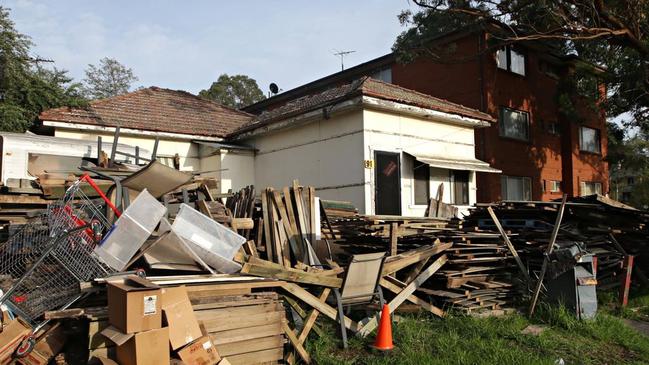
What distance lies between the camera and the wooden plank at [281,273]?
5488 mm

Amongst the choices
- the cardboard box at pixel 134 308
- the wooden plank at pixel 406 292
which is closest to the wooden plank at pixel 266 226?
the wooden plank at pixel 406 292

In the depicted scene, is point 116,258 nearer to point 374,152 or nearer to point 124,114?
point 374,152

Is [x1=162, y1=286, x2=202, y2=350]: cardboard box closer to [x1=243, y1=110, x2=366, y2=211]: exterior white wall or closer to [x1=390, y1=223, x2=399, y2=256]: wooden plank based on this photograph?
[x1=390, y1=223, x2=399, y2=256]: wooden plank

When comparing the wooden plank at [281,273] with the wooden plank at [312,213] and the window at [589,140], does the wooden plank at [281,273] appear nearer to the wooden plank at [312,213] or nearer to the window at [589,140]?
the wooden plank at [312,213]

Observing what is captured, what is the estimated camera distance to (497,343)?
556cm

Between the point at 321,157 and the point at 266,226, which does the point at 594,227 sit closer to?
the point at 266,226

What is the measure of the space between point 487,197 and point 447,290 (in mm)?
10542

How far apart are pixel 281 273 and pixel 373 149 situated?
6777 millimetres

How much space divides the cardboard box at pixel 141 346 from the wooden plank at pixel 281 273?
63.0 inches

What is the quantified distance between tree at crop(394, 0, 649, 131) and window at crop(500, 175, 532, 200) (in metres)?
3.88

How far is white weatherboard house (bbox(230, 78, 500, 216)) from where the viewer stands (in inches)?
463

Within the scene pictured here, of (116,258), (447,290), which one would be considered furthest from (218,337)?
(447,290)

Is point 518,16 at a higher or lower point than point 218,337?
higher

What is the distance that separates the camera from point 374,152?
1184 cm
